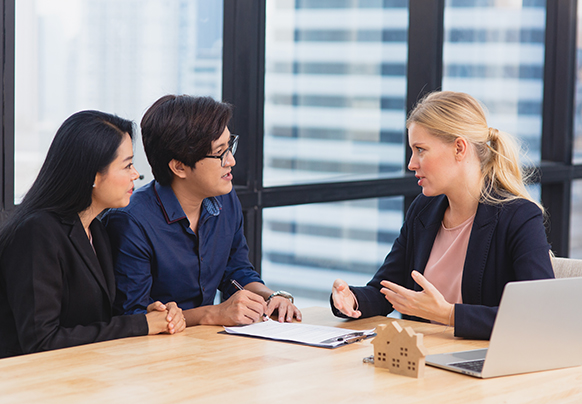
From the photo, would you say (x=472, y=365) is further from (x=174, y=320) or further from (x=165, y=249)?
(x=165, y=249)

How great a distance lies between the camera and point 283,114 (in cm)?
335

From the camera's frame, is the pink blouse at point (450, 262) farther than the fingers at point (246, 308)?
Yes

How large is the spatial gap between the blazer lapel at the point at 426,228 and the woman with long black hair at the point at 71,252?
82cm

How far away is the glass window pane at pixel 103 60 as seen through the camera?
95.1 inches

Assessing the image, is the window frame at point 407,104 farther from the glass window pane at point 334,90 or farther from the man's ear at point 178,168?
the man's ear at point 178,168

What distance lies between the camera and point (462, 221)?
2.27 meters

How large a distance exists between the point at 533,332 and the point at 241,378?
633 mm

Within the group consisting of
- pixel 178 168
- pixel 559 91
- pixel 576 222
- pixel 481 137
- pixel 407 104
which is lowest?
pixel 576 222

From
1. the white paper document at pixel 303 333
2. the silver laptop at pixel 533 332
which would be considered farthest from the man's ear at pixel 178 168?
the silver laptop at pixel 533 332

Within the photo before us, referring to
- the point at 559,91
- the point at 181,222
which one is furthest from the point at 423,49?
the point at 181,222

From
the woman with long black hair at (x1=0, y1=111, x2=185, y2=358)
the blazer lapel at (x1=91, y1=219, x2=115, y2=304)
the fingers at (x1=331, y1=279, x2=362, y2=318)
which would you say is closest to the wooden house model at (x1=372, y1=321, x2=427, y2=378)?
the fingers at (x1=331, y1=279, x2=362, y2=318)

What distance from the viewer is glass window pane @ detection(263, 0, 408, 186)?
3314mm

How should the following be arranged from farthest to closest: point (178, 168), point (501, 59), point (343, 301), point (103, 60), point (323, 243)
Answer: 1. point (501, 59)
2. point (323, 243)
3. point (103, 60)
4. point (178, 168)
5. point (343, 301)

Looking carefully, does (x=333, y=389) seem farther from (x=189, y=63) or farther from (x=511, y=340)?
(x=189, y=63)
